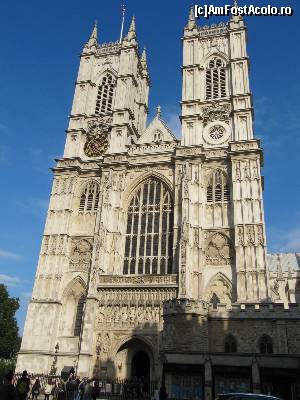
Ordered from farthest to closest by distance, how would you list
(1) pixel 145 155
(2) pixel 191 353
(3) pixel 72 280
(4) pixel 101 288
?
(1) pixel 145 155
(3) pixel 72 280
(4) pixel 101 288
(2) pixel 191 353

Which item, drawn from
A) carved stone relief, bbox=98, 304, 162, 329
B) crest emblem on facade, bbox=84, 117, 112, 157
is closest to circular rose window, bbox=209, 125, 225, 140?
crest emblem on facade, bbox=84, 117, 112, 157

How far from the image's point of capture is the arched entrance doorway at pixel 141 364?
26500 mm

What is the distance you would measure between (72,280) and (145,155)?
37.7 feet

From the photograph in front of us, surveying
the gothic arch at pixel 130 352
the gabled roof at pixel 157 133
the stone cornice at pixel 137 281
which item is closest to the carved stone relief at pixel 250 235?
the stone cornice at pixel 137 281

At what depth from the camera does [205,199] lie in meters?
30.2

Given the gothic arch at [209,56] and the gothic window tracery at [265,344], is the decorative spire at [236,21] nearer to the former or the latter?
the gothic arch at [209,56]

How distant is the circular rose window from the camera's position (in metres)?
32.5

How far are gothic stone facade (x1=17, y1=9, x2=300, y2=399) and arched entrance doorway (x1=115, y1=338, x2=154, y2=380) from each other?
9 cm

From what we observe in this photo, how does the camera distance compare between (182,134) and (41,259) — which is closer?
(41,259)

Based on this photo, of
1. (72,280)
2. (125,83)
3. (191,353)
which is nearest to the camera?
(191,353)

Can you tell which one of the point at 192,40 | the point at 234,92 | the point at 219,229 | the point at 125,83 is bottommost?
the point at 219,229

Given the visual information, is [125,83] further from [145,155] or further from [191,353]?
[191,353]

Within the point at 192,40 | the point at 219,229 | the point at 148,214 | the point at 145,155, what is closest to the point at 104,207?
the point at 148,214

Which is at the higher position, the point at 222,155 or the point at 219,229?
the point at 222,155
